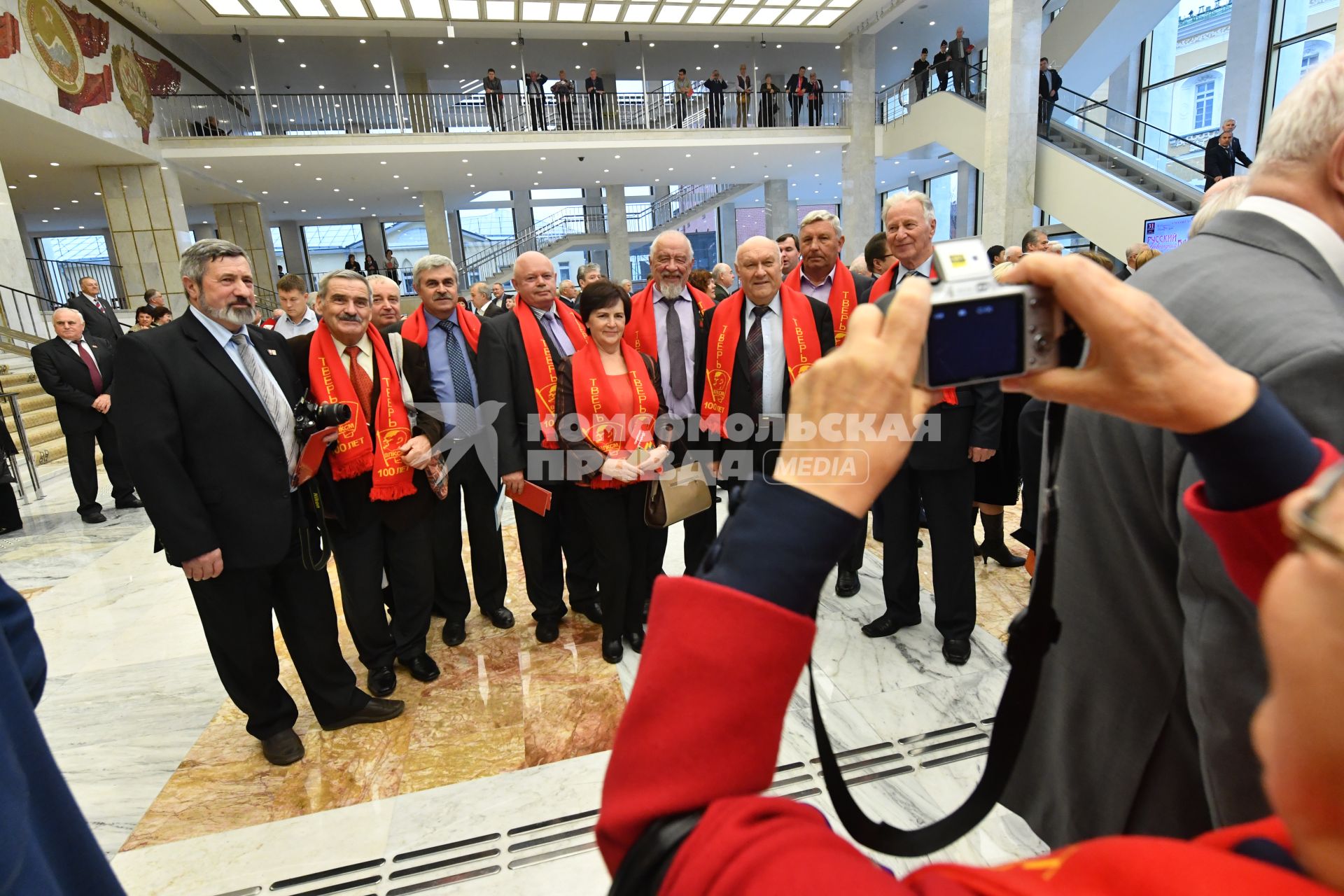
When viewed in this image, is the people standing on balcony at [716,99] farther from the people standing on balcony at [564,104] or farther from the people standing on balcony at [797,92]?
the people standing on balcony at [564,104]

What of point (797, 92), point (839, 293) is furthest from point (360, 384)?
point (797, 92)

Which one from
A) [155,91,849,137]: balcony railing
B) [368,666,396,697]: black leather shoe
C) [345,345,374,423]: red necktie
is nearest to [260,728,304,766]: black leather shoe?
[368,666,396,697]: black leather shoe

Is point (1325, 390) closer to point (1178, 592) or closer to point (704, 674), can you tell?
point (1178, 592)

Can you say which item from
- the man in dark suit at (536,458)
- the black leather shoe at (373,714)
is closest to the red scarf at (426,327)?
the man in dark suit at (536,458)

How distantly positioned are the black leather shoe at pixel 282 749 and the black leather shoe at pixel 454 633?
776 millimetres

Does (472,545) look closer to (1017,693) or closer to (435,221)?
(1017,693)

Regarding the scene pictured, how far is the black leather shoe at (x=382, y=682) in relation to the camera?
2557mm

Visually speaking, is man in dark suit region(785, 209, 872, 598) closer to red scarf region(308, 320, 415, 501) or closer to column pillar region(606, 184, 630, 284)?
red scarf region(308, 320, 415, 501)

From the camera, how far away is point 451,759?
7.09 feet

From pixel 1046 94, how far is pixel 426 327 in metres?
11.6

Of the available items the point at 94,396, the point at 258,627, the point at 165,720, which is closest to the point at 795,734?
the point at 258,627

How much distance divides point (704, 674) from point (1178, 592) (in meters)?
0.71

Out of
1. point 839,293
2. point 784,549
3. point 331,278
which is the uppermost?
point 331,278

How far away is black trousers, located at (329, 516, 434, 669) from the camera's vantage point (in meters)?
2.53
